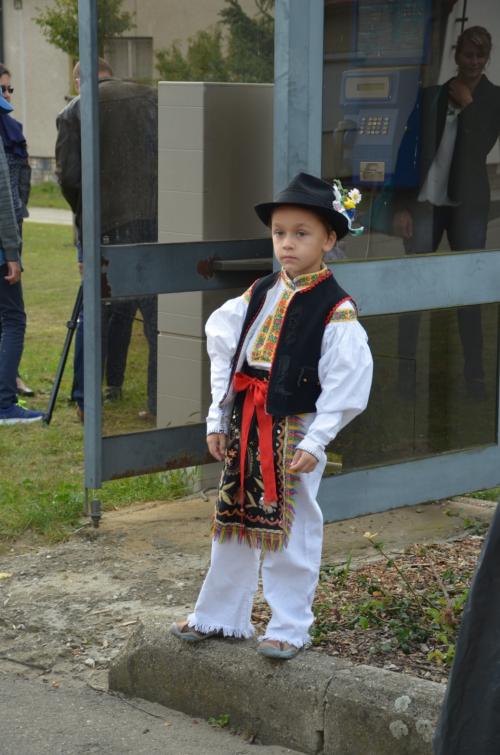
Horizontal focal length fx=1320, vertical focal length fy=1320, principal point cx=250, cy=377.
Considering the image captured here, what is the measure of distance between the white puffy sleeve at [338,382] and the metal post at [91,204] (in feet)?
6.17

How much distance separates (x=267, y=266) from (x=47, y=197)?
20.5 m

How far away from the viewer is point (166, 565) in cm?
528

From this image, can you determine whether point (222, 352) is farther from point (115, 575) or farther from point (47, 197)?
point (47, 197)

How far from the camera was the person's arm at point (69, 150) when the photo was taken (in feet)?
23.4

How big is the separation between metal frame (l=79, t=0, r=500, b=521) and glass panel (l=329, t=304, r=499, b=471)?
7 centimetres

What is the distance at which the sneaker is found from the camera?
7816 mm

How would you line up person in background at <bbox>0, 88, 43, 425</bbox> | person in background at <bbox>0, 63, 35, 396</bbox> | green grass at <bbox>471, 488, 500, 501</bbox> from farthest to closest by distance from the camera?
person in background at <bbox>0, 63, 35, 396</bbox>
person in background at <bbox>0, 88, 43, 425</bbox>
green grass at <bbox>471, 488, 500, 501</bbox>

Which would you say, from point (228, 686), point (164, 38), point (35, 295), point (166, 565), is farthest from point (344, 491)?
point (35, 295)

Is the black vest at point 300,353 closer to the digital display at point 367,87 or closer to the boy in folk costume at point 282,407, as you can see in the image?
the boy in folk costume at point 282,407

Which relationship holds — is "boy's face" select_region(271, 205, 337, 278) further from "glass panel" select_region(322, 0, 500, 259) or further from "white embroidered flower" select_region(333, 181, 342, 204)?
"glass panel" select_region(322, 0, 500, 259)

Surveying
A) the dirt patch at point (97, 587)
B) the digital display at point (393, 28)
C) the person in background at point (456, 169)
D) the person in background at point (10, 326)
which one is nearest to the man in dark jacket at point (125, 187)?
the dirt patch at point (97, 587)

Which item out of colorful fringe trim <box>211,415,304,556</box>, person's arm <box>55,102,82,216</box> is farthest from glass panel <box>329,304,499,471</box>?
person's arm <box>55,102,82,216</box>

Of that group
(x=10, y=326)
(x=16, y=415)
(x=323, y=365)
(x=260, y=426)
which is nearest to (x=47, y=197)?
(x=10, y=326)

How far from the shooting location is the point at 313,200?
3871mm
